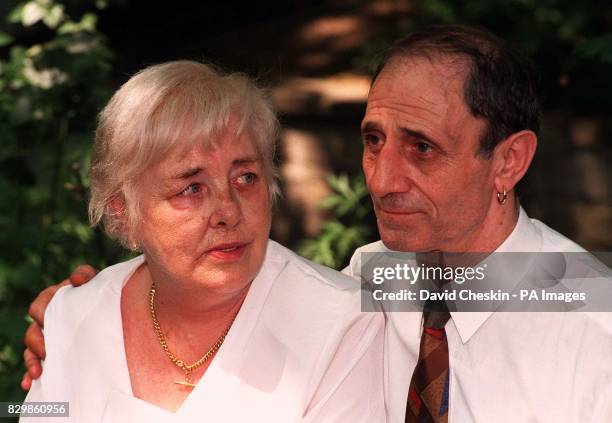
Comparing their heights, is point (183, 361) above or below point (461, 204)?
below

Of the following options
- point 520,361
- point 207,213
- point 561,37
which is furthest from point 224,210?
point 561,37

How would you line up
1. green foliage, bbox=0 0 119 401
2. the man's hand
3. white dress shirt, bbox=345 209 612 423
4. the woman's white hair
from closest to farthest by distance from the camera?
white dress shirt, bbox=345 209 612 423 → the woman's white hair → the man's hand → green foliage, bbox=0 0 119 401

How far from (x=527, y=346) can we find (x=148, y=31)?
533 cm

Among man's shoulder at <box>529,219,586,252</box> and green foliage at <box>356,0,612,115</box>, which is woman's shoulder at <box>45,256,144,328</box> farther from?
green foliage at <box>356,0,612,115</box>

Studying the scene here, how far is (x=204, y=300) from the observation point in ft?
8.71

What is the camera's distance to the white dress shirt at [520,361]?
2.38m

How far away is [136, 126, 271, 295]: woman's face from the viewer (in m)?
2.52

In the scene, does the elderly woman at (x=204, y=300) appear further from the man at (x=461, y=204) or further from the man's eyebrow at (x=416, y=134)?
the man's eyebrow at (x=416, y=134)

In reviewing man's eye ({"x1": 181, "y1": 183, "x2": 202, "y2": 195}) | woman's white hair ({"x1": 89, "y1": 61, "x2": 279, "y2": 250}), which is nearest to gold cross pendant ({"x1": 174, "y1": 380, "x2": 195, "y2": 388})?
woman's white hair ({"x1": 89, "y1": 61, "x2": 279, "y2": 250})

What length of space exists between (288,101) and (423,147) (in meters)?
3.23

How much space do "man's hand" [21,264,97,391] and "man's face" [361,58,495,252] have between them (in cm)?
97

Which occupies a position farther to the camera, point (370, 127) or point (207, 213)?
point (370, 127)

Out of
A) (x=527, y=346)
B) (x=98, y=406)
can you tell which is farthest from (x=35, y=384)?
(x=527, y=346)

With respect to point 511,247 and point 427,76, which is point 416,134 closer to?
point 427,76
